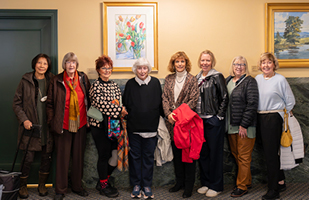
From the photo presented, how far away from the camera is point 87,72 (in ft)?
10.1

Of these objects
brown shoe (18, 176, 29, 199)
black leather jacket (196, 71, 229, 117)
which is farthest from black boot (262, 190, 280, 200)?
brown shoe (18, 176, 29, 199)

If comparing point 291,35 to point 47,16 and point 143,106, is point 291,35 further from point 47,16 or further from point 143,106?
point 47,16

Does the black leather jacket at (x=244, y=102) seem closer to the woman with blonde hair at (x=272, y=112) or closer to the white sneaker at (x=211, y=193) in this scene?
the woman with blonde hair at (x=272, y=112)

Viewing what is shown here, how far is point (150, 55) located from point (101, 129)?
1.11 meters

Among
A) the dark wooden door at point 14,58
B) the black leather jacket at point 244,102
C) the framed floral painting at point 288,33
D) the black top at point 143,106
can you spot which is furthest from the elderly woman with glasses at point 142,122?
the framed floral painting at point 288,33

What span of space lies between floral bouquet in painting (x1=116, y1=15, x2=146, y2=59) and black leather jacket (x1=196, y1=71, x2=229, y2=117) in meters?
0.99

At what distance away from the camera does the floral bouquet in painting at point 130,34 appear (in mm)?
3074

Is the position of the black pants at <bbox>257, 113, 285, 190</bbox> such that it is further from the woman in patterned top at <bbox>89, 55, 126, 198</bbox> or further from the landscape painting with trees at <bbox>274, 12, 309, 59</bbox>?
the woman in patterned top at <bbox>89, 55, 126, 198</bbox>

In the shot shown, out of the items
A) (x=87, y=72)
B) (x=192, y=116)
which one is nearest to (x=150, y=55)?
(x=87, y=72)

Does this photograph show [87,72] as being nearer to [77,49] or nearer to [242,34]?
[77,49]

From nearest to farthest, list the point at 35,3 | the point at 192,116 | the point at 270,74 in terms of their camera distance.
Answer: the point at 192,116
the point at 270,74
the point at 35,3

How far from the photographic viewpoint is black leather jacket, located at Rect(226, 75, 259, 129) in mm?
2623

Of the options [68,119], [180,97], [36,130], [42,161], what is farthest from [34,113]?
[180,97]

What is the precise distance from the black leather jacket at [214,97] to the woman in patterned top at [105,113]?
0.91 m
